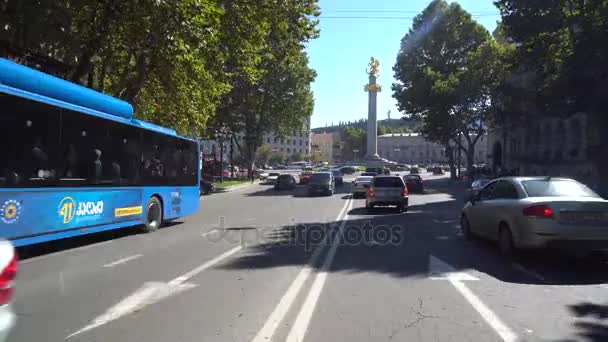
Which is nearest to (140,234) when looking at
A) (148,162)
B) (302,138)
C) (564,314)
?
(148,162)

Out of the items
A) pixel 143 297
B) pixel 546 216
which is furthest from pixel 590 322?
pixel 143 297

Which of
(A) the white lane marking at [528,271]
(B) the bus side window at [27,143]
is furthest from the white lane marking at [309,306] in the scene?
(B) the bus side window at [27,143]

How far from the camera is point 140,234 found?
13.0 m

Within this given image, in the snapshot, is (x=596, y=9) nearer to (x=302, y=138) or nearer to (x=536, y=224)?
(x=536, y=224)

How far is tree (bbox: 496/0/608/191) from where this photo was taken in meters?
21.7

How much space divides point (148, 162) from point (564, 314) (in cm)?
1046

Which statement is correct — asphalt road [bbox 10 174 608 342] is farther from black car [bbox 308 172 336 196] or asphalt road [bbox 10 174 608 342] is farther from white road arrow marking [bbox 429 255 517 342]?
black car [bbox 308 172 336 196]

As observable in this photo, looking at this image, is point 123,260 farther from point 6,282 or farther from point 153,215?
point 6,282

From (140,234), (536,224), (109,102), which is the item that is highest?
(109,102)

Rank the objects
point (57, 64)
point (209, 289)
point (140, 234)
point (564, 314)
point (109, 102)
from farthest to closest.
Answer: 1. point (57, 64)
2. point (140, 234)
3. point (109, 102)
4. point (209, 289)
5. point (564, 314)

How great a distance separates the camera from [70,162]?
395 inches

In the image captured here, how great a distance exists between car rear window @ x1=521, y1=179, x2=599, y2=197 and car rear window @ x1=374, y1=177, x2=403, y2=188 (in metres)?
10.5

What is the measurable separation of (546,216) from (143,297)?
6423 millimetres

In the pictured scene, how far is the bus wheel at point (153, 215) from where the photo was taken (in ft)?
43.8
